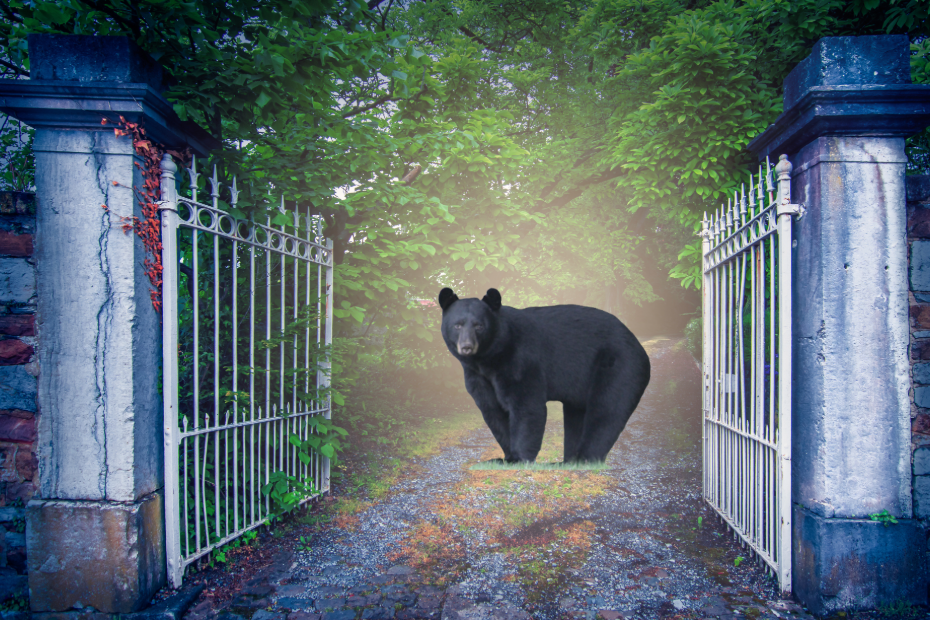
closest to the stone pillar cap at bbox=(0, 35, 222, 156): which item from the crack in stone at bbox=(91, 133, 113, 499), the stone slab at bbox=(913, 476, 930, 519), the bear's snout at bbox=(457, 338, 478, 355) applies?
the crack in stone at bbox=(91, 133, 113, 499)

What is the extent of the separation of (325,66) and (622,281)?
7704mm

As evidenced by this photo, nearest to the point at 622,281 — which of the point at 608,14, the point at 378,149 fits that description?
the point at 608,14

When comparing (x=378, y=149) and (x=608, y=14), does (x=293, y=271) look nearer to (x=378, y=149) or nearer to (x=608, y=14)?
(x=378, y=149)

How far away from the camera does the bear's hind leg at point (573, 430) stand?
4266 mm

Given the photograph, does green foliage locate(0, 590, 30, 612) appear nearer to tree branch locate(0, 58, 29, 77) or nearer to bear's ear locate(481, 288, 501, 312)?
bear's ear locate(481, 288, 501, 312)

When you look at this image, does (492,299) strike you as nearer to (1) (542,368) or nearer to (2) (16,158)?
(1) (542,368)

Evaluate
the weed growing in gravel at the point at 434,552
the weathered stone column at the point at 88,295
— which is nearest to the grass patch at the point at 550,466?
the weed growing in gravel at the point at 434,552

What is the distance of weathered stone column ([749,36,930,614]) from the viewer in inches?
101

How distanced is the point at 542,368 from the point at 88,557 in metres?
3.22

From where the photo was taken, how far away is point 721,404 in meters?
3.78

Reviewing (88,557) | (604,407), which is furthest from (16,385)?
(604,407)

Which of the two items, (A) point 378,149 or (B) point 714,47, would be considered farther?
(A) point 378,149

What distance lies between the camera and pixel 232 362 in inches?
135

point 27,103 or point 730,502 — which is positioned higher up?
point 27,103
